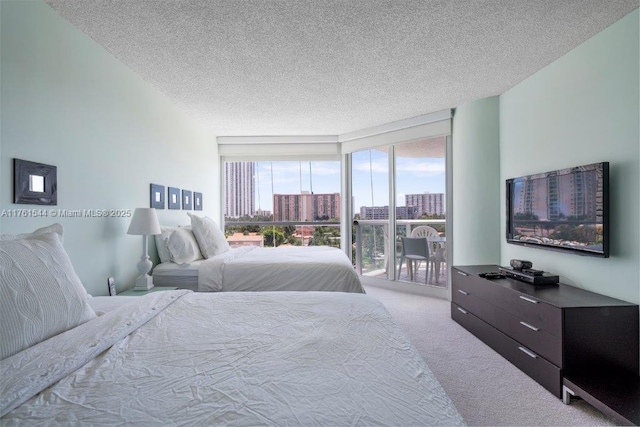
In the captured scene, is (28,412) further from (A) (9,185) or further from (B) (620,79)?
(B) (620,79)

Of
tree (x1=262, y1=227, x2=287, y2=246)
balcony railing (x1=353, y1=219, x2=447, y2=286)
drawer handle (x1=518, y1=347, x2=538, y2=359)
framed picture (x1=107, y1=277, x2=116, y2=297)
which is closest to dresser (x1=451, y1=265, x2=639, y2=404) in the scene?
drawer handle (x1=518, y1=347, x2=538, y2=359)

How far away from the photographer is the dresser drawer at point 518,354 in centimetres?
187

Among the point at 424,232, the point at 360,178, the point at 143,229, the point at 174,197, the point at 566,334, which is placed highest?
the point at 360,178

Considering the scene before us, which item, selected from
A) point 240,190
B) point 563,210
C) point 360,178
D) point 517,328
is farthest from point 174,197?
point 563,210

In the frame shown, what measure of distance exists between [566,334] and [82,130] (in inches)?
136

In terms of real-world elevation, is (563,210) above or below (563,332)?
above

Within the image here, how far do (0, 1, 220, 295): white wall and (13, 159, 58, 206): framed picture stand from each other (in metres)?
0.03

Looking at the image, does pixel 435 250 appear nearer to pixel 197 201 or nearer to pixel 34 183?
pixel 197 201

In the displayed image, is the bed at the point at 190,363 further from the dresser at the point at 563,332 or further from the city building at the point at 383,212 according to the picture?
the city building at the point at 383,212

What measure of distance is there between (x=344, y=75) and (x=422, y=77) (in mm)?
760

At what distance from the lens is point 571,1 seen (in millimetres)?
1830

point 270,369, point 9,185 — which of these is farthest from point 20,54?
point 270,369

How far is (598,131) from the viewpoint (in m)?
2.12

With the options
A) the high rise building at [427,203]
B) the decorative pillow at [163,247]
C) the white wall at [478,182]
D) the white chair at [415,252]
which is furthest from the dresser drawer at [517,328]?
the decorative pillow at [163,247]
